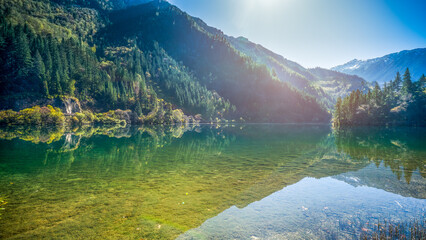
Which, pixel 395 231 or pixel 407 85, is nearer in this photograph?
pixel 395 231

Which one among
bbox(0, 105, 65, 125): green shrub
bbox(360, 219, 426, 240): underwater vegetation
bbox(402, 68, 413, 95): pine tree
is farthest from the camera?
bbox(402, 68, 413, 95): pine tree

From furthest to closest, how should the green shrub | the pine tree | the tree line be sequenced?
the pine tree < the tree line < the green shrub

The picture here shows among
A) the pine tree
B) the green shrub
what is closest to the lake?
the green shrub

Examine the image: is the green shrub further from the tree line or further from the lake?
the tree line

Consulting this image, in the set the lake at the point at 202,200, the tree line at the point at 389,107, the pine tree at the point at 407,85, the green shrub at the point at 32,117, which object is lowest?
the lake at the point at 202,200

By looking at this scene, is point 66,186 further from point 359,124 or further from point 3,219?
point 359,124

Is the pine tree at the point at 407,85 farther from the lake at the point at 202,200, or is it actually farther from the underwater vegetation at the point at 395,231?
the underwater vegetation at the point at 395,231

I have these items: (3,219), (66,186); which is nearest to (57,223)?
(3,219)

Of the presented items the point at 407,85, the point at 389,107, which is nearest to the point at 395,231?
the point at 389,107

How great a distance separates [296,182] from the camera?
56.1 feet

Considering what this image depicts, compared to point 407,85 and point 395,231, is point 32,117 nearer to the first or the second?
point 395,231

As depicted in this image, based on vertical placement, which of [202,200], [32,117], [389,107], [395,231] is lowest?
[202,200]

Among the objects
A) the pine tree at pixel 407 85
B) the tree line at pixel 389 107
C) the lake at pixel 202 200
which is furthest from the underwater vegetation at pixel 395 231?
the pine tree at pixel 407 85

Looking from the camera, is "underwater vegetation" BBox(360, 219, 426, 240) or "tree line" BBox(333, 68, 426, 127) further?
"tree line" BBox(333, 68, 426, 127)
